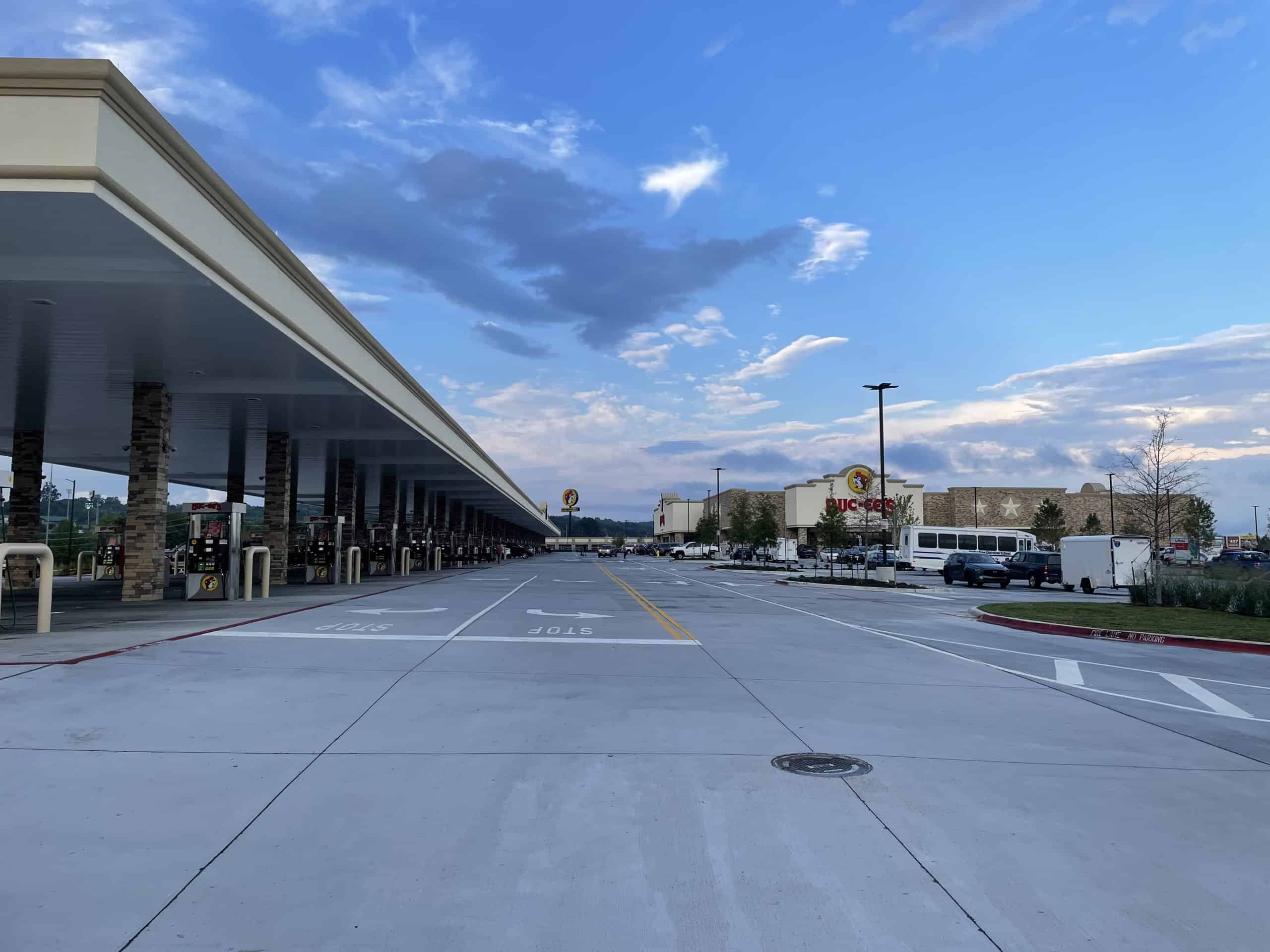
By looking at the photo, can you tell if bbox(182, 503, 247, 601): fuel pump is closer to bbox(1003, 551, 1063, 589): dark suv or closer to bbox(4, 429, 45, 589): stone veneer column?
bbox(4, 429, 45, 589): stone veneer column

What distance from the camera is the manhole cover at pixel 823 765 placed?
22.0 feet

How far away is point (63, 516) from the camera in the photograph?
2066 inches

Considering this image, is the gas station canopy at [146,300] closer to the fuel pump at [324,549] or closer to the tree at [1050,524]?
the fuel pump at [324,549]

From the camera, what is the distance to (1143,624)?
65.7ft

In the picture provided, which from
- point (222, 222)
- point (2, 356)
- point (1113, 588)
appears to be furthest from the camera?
point (1113, 588)

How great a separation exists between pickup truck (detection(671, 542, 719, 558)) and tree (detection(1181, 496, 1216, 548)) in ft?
150

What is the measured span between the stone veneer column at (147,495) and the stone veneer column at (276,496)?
8977 millimetres

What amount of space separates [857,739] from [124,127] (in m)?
11.6

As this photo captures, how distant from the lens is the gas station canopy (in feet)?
35.0

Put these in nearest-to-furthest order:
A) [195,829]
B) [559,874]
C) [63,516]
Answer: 1. [559,874]
2. [195,829]
3. [63,516]

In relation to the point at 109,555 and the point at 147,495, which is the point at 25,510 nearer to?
the point at 109,555

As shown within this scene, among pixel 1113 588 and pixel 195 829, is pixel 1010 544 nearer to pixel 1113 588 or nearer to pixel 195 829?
pixel 1113 588

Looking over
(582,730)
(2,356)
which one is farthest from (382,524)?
(582,730)

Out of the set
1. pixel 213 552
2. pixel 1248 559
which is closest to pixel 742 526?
pixel 1248 559
